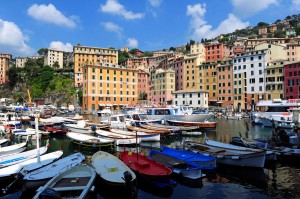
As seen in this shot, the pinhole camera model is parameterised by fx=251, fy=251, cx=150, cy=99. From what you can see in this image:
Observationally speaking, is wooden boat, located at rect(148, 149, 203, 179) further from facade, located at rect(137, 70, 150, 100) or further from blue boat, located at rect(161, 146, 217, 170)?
facade, located at rect(137, 70, 150, 100)

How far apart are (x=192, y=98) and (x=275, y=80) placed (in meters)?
24.3

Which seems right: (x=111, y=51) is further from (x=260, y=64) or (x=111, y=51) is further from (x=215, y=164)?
(x=215, y=164)

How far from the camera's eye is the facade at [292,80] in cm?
6725

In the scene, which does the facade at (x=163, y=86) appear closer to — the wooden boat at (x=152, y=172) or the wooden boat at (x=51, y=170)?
the wooden boat at (x=51, y=170)

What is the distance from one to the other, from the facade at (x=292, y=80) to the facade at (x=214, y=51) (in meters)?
33.1

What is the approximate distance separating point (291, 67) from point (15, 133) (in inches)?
2683

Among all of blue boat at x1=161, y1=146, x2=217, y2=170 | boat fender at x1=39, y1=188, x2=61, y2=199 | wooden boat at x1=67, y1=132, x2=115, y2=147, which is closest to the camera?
boat fender at x1=39, y1=188, x2=61, y2=199

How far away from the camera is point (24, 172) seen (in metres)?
13.5

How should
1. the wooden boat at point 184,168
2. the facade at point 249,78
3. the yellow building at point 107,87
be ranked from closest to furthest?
the wooden boat at point 184,168
the facade at point 249,78
the yellow building at point 107,87

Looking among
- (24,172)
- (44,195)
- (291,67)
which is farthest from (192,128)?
(291,67)

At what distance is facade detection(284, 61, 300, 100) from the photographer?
221 feet

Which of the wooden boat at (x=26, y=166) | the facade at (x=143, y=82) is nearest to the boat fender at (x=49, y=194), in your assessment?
the wooden boat at (x=26, y=166)

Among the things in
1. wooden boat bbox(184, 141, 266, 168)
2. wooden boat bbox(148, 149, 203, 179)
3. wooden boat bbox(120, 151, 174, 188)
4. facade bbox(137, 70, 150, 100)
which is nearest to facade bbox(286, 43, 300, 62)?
facade bbox(137, 70, 150, 100)

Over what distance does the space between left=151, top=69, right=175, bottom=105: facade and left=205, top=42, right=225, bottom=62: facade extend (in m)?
20.3
